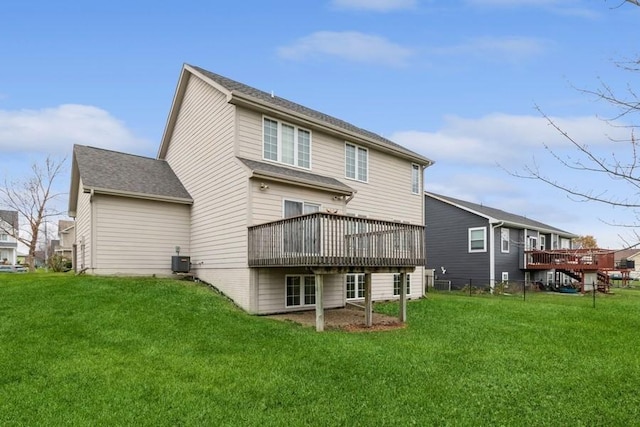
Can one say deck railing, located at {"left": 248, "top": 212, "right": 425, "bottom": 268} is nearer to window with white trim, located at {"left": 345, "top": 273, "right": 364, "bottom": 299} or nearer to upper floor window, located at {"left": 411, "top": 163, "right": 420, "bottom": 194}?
window with white trim, located at {"left": 345, "top": 273, "right": 364, "bottom": 299}

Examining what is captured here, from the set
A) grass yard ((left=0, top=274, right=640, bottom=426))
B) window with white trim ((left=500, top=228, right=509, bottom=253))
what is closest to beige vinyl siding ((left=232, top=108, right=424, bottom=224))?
grass yard ((left=0, top=274, right=640, bottom=426))

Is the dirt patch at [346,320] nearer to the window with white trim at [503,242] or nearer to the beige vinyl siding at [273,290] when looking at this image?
the beige vinyl siding at [273,290]

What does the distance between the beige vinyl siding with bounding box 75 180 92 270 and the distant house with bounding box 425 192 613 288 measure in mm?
19634

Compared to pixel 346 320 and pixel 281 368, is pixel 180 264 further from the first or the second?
pixel 281 368

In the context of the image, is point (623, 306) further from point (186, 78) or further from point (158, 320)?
point (186, 78)

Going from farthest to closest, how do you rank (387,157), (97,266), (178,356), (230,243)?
(387,157) → (97,266) → (230,243) → (178,356)

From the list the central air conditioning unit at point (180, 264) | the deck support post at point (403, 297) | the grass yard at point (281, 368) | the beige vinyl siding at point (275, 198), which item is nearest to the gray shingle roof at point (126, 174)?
the central air conditioning unit at point (180, 264)

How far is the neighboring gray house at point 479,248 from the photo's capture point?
23.5 metres

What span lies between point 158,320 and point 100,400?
4330mm

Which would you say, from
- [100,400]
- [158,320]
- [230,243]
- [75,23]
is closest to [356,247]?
[230,243]

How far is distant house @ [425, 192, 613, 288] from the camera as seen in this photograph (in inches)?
926

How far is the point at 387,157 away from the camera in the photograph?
55.7 feet

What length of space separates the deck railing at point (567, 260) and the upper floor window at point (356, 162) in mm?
14898


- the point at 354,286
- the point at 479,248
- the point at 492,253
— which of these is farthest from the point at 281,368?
the point at 479,248
